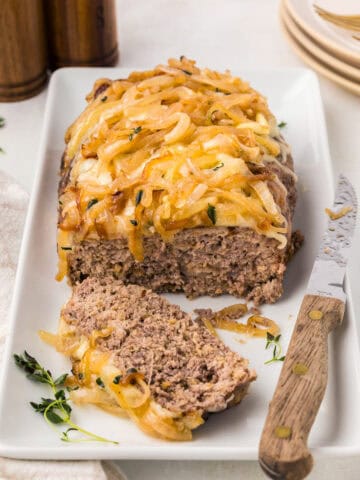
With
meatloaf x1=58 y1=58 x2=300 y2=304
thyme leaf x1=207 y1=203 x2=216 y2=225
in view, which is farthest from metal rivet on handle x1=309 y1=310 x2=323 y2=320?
thyme leaf x1=207 y1=203 x2=216 y2=225

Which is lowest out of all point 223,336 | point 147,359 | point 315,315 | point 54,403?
point 223,336

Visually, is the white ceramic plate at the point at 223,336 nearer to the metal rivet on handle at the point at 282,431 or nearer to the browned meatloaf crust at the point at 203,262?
the browned meatloaf crust at the point at 203,262

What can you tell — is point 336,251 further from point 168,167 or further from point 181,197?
point 168,167

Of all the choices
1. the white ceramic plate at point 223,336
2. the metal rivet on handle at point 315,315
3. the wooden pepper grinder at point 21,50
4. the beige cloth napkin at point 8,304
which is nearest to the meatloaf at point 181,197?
the white ceramic plate at point 223,336

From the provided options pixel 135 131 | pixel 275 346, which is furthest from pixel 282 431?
pixel 135 131

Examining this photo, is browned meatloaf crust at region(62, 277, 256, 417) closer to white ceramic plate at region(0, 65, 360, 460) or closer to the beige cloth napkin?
white ceramic plate at region(0, 65, 360, 460)
